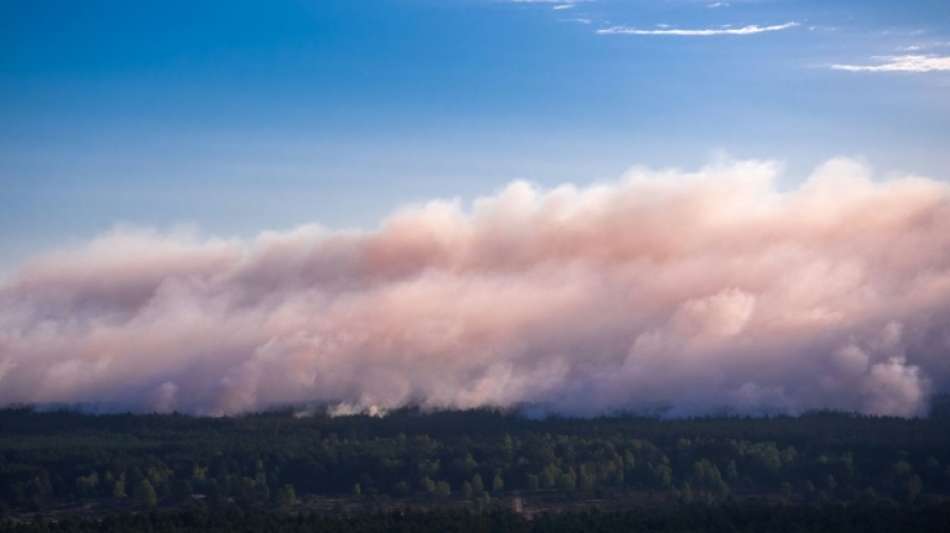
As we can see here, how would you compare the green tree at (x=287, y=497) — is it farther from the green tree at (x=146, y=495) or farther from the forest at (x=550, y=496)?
the green tree at (x=146, y=495)

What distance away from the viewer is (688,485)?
182m

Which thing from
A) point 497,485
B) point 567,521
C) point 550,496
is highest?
point 497,485

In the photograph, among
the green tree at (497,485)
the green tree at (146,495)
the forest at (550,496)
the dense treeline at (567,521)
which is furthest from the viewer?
the green tree at (497,485)

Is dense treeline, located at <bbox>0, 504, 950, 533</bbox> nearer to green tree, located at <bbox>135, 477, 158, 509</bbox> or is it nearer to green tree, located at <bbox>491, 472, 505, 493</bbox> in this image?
green tree, located at <bbox>135, 477, 158, 509</bbox>

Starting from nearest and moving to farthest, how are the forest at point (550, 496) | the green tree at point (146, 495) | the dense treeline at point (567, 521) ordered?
1. the dense treeline at point (567, 521)
2. the forest at point (550, 496)
3. the green tree at point (146, 495)

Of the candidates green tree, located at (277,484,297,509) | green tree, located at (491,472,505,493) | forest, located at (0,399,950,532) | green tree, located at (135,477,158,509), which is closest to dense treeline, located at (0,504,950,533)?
forest, located at (0,399,950,532)

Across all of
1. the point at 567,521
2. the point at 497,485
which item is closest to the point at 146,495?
the point at 497,485

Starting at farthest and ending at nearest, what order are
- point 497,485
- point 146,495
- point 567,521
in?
point 497,485, point 146,495, point 567,521

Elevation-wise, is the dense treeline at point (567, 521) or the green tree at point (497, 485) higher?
the green tree at point (497, 485)

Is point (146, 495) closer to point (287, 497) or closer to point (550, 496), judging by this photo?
point (287, 497)

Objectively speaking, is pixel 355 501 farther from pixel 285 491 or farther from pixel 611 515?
pixel 611 515

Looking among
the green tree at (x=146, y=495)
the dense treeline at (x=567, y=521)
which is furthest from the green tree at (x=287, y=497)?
the dense treeline at (x=567, y=521)

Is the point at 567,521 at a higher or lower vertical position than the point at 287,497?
lower

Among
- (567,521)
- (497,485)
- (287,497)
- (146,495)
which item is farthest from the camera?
(497,485)
